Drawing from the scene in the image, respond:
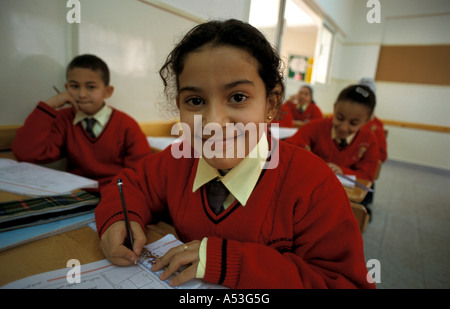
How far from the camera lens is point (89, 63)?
1.36 m

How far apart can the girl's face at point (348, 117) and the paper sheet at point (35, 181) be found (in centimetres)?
153

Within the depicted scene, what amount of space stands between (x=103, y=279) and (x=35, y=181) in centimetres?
60

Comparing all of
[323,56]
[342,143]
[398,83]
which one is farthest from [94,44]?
[398,83]

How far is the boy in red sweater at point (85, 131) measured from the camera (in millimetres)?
1272

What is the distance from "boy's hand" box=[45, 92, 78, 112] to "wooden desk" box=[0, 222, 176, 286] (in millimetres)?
951

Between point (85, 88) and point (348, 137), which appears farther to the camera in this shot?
point (348, 137)

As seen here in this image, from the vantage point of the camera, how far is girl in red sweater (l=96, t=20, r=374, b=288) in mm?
512

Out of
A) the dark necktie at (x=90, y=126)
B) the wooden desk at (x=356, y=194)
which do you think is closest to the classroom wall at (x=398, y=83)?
the wooden desk at (x=356, y=194)

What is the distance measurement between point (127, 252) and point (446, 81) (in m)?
6.30

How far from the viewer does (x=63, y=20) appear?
136 centimetres

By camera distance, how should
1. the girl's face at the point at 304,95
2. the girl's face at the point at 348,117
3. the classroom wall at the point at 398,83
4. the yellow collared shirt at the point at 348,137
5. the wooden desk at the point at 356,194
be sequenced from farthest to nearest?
the classroom wall at the point at 398,83
the girl's face at the point at 304,95
the yellow collared shirt at the point at 348,137
the girl's face at the point at 348,117
the wooden desk at the point at 356,194

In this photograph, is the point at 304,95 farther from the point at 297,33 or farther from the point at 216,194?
the point at 297,33

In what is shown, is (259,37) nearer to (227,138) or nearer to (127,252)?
(227,138)

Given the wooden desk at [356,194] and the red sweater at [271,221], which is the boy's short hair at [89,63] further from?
the wooden desk at [356,194]
